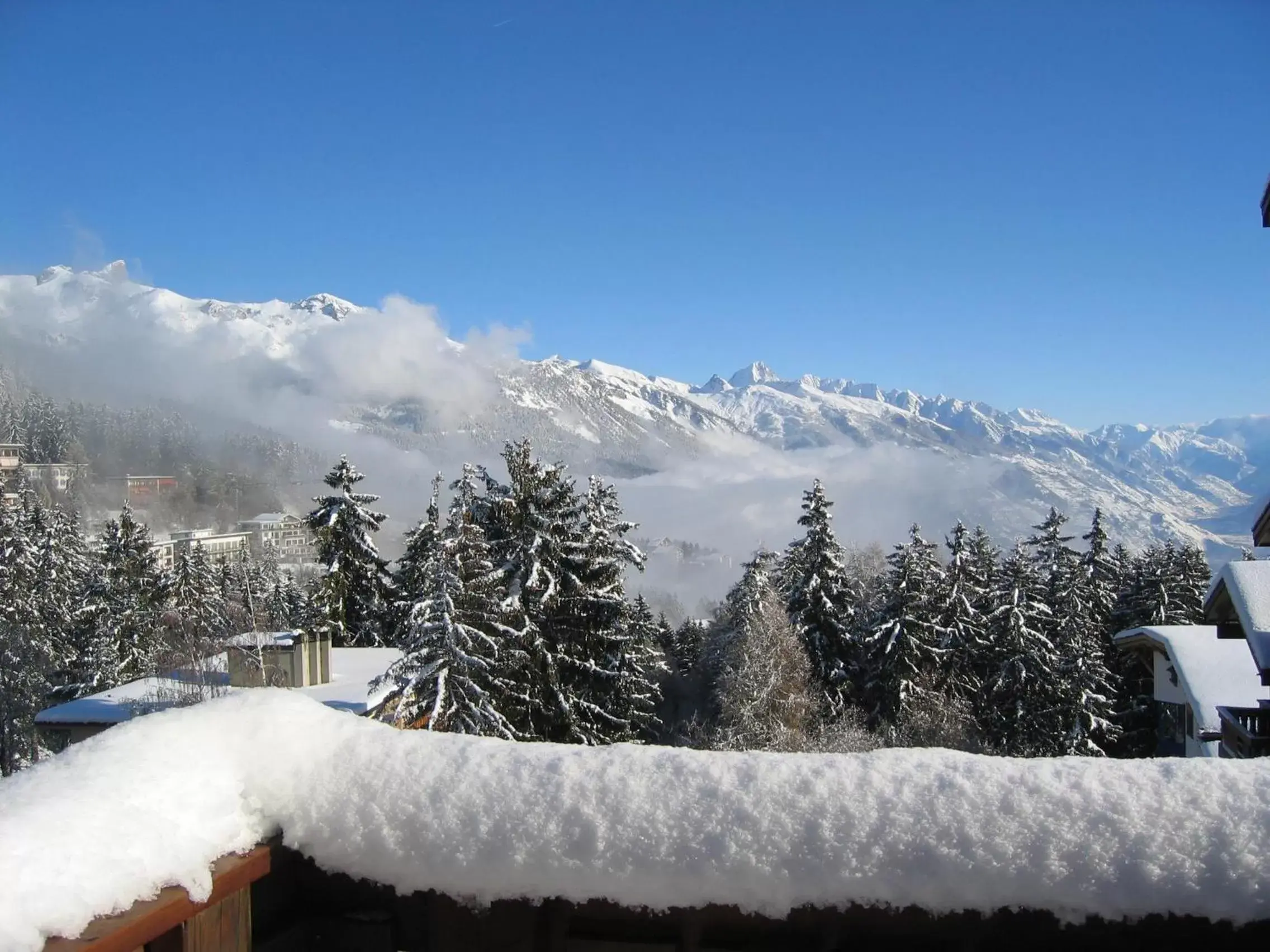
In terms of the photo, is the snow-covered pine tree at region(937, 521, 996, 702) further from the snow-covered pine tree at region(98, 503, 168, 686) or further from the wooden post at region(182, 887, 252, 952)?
the wooden post at region(182, 887, 252, 952)

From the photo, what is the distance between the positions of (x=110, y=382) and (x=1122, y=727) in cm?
21163

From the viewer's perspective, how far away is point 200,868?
60.1 inches

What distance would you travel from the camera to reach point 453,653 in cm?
1769

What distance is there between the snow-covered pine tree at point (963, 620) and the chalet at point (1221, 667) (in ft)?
19.1

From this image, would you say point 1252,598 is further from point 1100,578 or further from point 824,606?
point 1100,578

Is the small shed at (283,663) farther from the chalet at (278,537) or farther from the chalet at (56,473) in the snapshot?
the chalet at (56,473)

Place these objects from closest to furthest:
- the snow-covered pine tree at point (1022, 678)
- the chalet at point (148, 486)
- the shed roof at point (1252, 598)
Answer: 1. the shed roof at point (1252, 598)
2. the snow-covered pine tree at point (1022, 678)
3. the chalet at point (148, 486)

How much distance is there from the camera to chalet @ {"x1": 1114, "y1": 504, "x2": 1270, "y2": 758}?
1090 centimetres

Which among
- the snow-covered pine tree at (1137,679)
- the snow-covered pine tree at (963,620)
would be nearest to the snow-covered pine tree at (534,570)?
the snow-covered pine tree at (963,620)

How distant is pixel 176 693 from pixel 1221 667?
23.7 m

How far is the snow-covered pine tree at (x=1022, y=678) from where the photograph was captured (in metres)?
27.2

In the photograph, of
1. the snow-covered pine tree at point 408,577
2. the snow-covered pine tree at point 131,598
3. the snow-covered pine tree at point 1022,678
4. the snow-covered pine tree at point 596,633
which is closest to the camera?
the snow-covered pine tree at point 596,633

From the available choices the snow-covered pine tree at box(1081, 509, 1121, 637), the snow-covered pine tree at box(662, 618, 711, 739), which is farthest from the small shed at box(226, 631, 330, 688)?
the snow-covered pine tree at box(1081, 509, 1121, 637)

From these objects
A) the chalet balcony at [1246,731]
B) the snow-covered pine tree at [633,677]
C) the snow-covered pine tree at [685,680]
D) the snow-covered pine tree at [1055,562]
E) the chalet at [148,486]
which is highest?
the chalet at [148,486]
